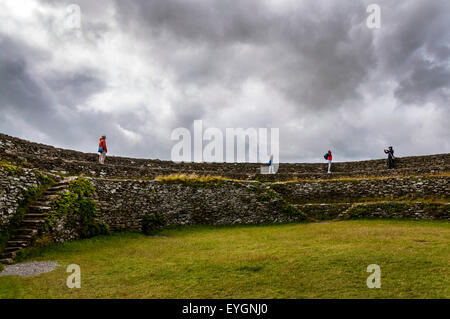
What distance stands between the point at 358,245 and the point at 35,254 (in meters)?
11.5

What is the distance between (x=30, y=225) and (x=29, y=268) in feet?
9.23

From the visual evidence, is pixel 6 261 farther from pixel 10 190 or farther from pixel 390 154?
pixel 390 154

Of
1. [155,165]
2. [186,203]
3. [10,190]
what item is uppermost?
[155,165]

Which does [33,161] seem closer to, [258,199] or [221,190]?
[221,190]

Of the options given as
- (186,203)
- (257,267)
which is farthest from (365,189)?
(257,267)

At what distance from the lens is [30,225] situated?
1141cm

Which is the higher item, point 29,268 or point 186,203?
point 186,203

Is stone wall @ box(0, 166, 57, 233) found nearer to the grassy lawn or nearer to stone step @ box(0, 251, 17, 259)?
stone step @ box(0, 251, 17, 259)

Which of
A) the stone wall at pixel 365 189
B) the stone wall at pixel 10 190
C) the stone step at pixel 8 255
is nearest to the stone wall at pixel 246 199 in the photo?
the stone wall at pixel 365 189

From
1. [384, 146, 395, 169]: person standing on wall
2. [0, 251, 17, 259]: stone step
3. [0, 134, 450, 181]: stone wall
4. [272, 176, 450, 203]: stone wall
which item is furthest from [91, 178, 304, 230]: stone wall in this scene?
[384, 146, 395, 169]: person standing on wall

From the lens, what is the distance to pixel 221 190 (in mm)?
18828

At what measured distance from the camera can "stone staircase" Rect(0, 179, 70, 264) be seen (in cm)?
1017

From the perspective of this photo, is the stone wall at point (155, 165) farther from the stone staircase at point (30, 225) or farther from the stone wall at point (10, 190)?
the stone staircase at point (30, 225)

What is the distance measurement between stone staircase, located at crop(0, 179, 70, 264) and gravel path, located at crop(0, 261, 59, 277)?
62 cm
